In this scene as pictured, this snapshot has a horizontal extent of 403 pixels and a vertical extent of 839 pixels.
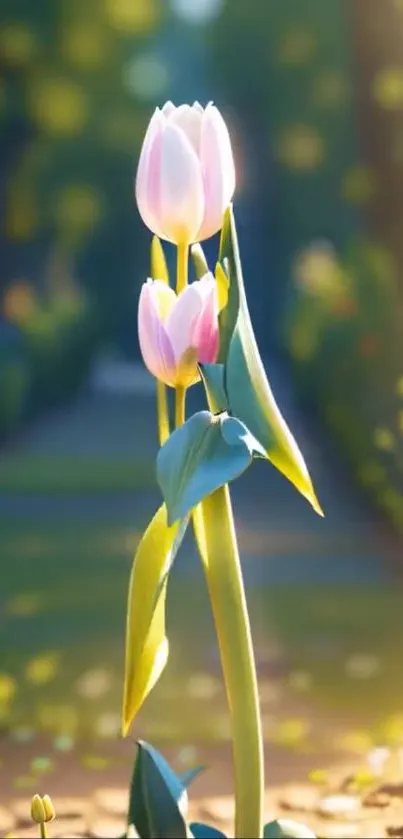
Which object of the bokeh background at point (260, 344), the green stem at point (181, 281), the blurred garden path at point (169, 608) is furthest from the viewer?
the bokeh background at point (260, 344)

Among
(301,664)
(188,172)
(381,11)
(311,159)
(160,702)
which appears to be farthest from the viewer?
(311,159)

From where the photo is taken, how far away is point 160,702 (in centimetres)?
222

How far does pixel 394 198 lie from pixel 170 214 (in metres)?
2.66

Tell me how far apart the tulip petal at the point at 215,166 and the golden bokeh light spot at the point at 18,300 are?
2.63 m

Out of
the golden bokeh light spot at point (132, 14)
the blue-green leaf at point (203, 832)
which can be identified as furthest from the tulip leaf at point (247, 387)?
the golden bokeh light spot at point (132, 14)

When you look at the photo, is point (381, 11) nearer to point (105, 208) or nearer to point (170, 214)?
point (105, 208)

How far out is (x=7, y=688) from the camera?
2.30m

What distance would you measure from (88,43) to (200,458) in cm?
357

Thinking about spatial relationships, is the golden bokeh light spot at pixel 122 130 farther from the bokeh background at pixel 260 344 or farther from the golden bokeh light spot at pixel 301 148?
the golden bokeh light spot at pixel 301 148

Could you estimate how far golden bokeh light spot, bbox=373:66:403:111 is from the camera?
345 cm

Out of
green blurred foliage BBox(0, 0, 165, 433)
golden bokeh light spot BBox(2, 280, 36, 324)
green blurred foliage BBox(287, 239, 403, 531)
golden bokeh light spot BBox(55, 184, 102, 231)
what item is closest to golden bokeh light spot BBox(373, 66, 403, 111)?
green blurred foliage BBox(287, 239, 403, 531)

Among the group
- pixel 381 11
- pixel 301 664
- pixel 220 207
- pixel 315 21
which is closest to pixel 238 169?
pixel 381 11

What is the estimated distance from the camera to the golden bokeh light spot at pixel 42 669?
236 centimetres

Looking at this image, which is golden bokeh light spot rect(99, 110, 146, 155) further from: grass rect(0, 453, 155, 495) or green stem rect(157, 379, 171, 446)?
green stem rect(157, 379, 171, 446)
